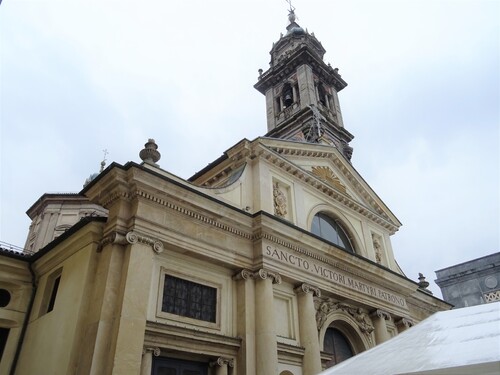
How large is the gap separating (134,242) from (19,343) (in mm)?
4611

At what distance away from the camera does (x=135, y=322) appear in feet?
24.7

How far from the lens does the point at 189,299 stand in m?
9.21

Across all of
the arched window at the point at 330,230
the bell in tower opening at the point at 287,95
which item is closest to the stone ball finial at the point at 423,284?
the arched window at the point at 330,230

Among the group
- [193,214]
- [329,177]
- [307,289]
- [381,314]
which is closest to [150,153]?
[193,214]

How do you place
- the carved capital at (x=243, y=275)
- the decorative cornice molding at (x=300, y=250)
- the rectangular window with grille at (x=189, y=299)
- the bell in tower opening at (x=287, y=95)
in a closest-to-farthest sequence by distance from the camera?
the rectangular window with grille at (x=189, y=299) → the carved capital at (x=243, y=275) → the decorative cornice molding at (x=300, y=250) → the bell in tower opening at (x=287, y=95)

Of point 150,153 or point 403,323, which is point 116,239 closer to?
point 150,153

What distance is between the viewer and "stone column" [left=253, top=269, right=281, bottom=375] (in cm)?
902

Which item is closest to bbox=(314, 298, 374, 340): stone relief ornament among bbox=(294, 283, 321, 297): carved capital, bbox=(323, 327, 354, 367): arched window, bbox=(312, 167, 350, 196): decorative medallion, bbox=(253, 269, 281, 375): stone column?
bbox=(294, 283, 321, 297): carved capital

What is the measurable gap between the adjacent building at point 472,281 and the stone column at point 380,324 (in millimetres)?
17665

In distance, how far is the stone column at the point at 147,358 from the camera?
761cm

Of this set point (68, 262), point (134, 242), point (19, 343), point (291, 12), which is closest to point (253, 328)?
point (134, 242)

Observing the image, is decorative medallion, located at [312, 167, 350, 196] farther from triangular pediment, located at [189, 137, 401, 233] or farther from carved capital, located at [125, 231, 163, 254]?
carved capital, located at [125, 231, 163, 254]

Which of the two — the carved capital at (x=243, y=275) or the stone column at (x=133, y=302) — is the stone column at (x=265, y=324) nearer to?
the carved capital at (x=243, y=275)

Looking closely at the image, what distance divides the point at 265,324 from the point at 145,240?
3.57 m
